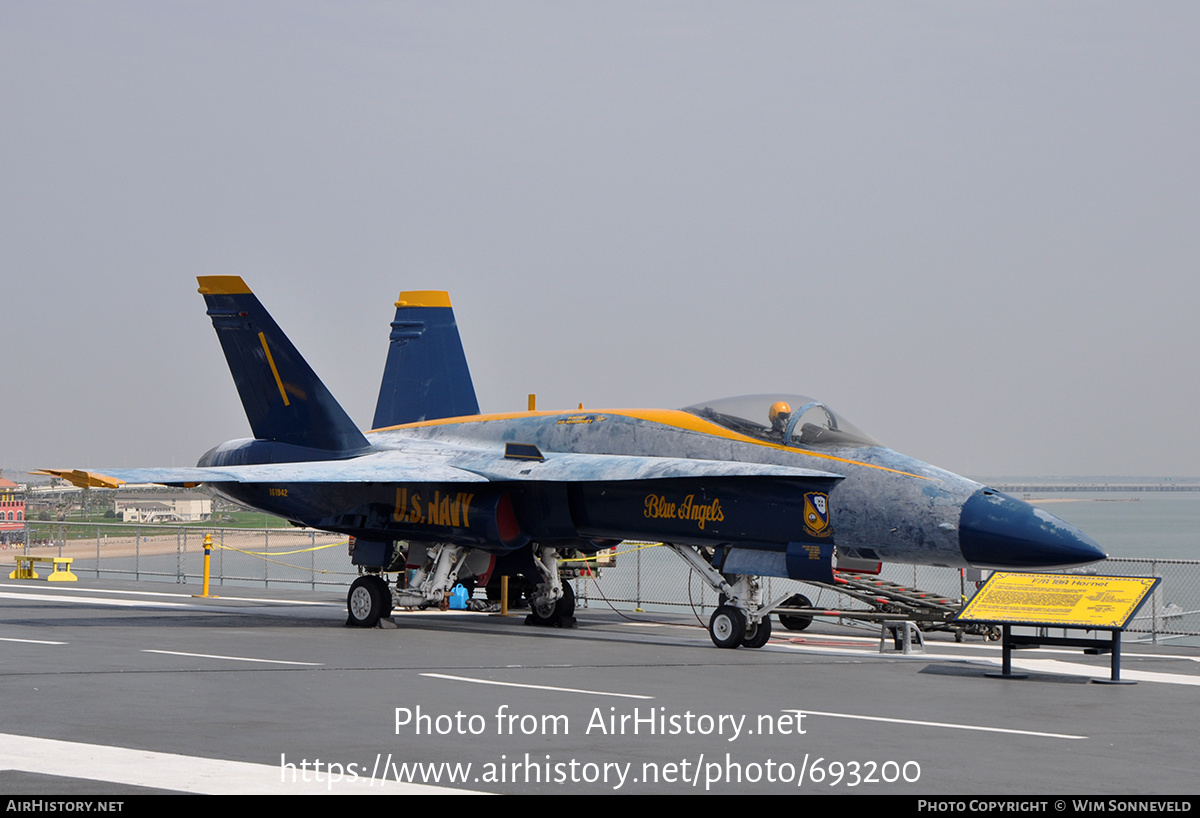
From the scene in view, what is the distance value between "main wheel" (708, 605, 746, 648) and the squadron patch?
1.34 meters

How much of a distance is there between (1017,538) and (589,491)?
5546mm

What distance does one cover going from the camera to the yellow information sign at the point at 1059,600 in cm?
1216

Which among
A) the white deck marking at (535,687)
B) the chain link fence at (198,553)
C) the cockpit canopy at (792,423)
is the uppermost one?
the cockpit canopy at (792,423)

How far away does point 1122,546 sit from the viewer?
9581 centimetres

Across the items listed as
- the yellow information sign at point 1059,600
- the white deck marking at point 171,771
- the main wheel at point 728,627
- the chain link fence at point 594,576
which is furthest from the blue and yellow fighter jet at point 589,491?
the white deck marking at point 171,771

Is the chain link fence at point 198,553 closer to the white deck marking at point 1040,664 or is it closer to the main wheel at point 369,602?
the main wheel at point 369,602

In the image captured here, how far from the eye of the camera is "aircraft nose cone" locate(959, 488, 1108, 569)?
12992mm

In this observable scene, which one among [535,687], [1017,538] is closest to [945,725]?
[535,687]

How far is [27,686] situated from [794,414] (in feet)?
28.0

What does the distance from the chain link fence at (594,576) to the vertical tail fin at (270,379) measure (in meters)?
3.32

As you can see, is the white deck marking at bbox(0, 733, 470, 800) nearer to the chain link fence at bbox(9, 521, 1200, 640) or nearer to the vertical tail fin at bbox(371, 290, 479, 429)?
the chain link fence at bbox(9, 521, 1200, 640)

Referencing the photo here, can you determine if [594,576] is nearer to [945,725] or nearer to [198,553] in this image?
[945,725]

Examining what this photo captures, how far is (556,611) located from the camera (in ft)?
60.7

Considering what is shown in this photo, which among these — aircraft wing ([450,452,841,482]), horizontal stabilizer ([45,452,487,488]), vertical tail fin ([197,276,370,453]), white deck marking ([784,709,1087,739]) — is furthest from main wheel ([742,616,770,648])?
vertical tail fin ([197,276,370,453])
